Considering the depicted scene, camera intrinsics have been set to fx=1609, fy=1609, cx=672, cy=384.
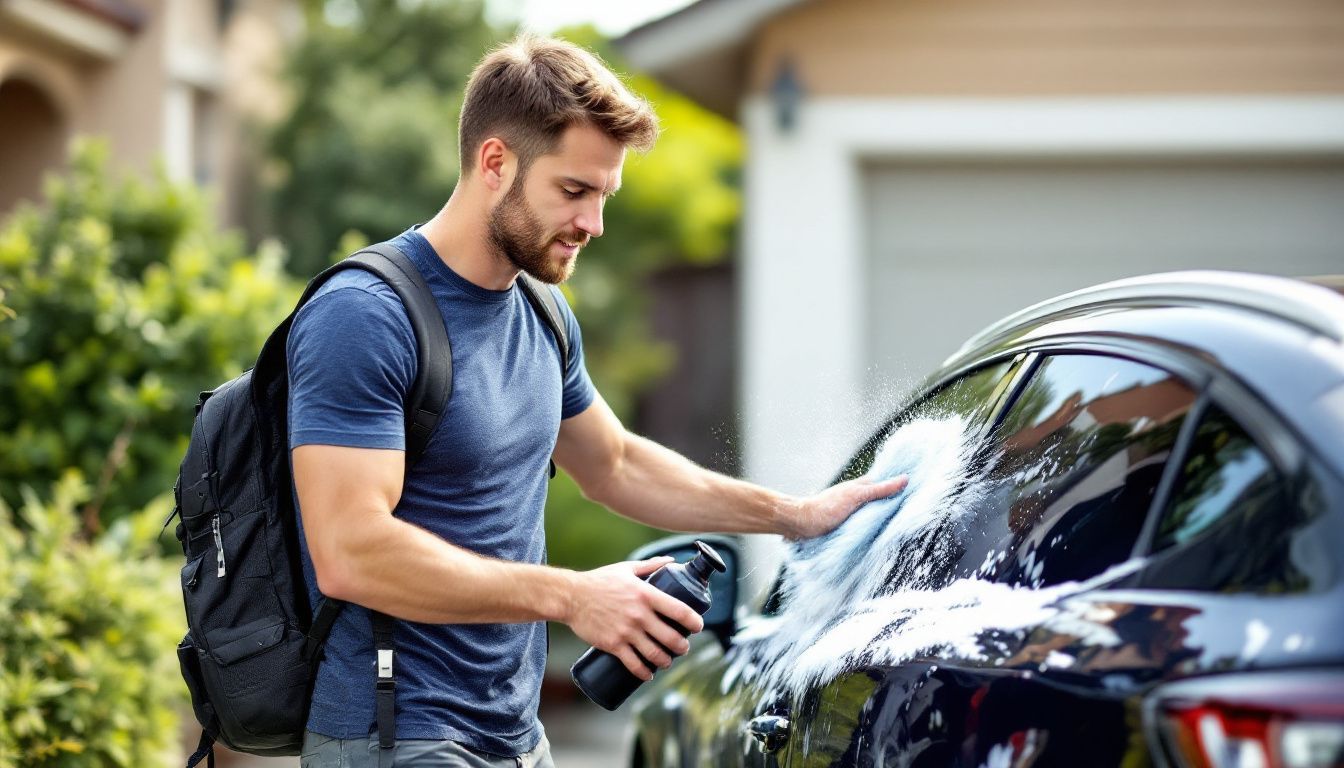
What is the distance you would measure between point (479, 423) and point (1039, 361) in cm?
87

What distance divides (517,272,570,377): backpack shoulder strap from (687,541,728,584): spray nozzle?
0.52 m

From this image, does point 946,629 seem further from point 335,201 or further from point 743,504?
point 335,201

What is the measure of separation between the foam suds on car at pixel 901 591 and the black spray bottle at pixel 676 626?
205 mm

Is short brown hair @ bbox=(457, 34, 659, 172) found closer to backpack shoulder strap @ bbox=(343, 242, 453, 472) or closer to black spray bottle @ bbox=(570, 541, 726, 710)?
backpack shoulder strap @ bbox=(343, 242, 453, 472)

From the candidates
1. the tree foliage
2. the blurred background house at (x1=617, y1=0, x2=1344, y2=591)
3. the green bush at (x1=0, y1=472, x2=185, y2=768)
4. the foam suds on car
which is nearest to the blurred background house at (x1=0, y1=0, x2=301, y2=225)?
the tree foliage

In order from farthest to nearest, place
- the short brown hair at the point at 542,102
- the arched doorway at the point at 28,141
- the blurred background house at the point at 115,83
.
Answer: the arched doorway at the point at 28,141
the blurred background house at the point at 115,83
the short brown hair at the point at 542,102

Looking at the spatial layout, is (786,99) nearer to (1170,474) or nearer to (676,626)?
(676,626)

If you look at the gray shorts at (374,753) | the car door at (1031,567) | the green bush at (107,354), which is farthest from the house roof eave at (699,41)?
the gray shorts at (374,753)

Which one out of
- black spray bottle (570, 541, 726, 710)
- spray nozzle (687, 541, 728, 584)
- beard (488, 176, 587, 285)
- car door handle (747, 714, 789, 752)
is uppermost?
beard (488, 176, 587, 285)

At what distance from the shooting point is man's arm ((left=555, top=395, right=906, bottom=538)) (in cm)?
308

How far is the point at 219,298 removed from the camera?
6.51 metres

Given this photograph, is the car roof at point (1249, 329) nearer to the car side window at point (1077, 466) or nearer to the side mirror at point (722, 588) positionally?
the car side window at point (1077, 466)

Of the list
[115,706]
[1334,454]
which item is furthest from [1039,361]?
[115,706]

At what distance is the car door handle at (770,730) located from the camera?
2.51 metres
